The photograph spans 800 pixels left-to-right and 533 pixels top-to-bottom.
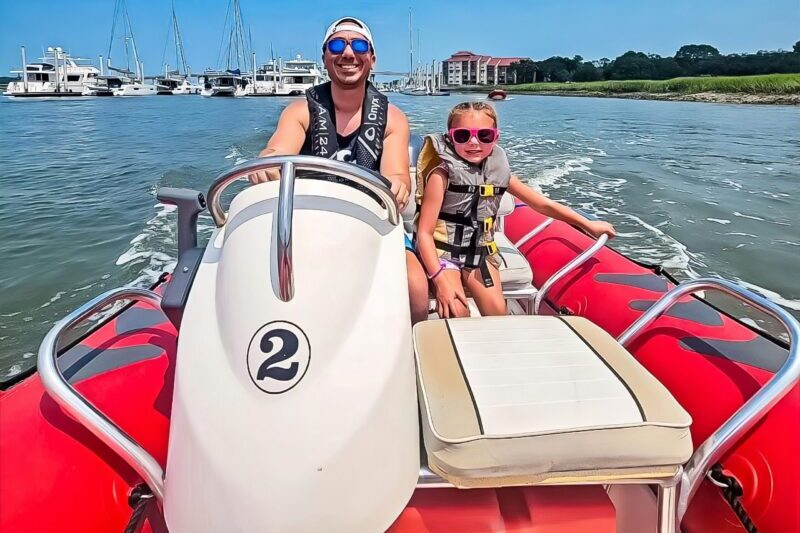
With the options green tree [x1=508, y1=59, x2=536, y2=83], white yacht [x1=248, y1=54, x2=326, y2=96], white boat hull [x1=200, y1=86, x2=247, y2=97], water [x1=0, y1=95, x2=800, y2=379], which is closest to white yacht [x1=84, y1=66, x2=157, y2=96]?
white boat hull [x1=200, y1=86, x2=247, y2=97]

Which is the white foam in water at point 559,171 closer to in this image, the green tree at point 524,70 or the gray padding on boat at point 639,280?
the gray padding on boat at point 639,280

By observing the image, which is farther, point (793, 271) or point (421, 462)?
point (793, 271)

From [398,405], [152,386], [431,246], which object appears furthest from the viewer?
[431,246]

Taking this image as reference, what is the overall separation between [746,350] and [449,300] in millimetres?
896

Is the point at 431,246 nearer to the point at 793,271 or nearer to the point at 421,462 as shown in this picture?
the point at 421,462

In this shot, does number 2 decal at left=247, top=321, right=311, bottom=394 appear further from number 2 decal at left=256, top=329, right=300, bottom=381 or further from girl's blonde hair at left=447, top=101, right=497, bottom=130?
girl's blonde hair at left=447, top=101, right=497, bottom=130

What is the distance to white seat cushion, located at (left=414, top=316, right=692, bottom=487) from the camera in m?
1.10

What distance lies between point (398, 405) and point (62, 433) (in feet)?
2.34

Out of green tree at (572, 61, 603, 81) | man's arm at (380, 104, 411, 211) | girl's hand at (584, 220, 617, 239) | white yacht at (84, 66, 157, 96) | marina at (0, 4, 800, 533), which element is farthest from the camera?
green tree at (572, 61, 603, 81)

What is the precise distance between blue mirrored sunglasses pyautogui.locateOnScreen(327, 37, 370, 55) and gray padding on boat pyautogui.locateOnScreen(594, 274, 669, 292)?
4.27 ft

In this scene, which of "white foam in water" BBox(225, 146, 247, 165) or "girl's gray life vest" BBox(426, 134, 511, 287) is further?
"white foam in water" BBox(225, 146, 247, 165)

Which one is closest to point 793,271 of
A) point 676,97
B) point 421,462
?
point 421,462

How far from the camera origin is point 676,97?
38.2 metres

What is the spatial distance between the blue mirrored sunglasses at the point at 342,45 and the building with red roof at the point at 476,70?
85.8 metres
